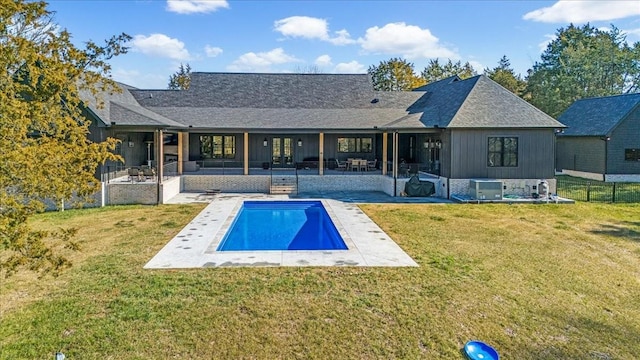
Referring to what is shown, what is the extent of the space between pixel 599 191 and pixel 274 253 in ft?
59.9

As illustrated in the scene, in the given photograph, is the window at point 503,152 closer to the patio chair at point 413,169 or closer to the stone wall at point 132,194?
the patio chair at point 413,169

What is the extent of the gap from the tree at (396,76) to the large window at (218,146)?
2796 cm

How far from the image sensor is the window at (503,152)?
18797 mm

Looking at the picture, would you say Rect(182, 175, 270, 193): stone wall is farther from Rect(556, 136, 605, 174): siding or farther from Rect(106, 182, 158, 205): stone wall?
Rect(556, 136, 605, 174): siding

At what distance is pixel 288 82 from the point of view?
91.8ft

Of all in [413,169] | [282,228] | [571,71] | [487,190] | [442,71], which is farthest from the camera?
[442,71]

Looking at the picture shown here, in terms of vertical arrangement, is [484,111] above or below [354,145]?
above

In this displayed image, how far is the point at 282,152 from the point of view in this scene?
24875 millimetres

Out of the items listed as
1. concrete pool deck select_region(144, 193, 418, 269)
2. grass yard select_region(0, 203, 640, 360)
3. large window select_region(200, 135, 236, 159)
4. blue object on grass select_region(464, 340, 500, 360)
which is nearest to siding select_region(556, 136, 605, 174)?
grass yard select_region(0, 203, 640, 360)

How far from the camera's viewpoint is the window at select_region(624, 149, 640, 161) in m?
25.2

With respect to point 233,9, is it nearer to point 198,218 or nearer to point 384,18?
point 384,18

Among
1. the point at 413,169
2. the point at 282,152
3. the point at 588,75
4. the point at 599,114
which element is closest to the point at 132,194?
the point at 282,152

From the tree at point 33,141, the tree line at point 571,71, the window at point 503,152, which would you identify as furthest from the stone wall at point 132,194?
the tree line at point 571,71

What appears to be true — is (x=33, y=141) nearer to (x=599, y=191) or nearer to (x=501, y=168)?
(x=501, y=168)
